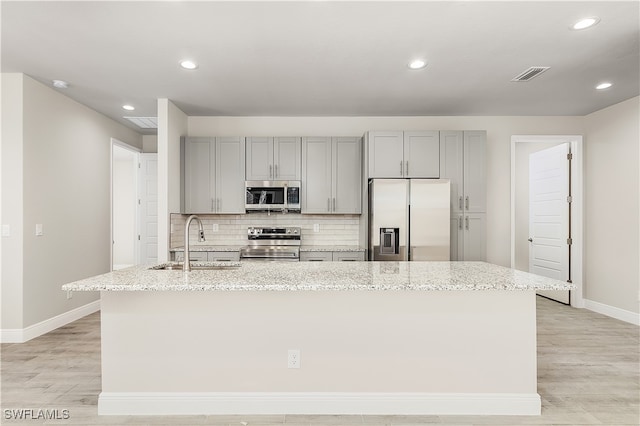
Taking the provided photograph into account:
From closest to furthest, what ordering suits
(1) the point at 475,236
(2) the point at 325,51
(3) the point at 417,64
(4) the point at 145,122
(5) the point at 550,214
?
(2) the point at 325,51, (3) the point at 417,64, (1) the point at 475,236, (4) the point at 145,122, (5) the point at 550,214

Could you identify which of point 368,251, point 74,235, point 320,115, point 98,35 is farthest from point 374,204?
point 74,235

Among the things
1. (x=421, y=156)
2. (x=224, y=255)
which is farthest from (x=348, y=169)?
(x=224, y=255)

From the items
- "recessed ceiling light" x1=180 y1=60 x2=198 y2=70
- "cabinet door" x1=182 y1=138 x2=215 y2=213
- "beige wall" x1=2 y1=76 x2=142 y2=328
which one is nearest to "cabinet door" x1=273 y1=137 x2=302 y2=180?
"cabinet door" x1=182 y1=138 x2=215 y2=213

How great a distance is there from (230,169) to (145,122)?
1645 mm

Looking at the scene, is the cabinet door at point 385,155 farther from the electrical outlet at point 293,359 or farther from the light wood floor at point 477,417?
the electrical outlet at point 293,359

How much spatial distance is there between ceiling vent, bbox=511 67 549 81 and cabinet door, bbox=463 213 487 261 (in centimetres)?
165

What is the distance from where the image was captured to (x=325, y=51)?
2.91 metres

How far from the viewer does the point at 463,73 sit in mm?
3391

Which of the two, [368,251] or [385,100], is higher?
[385,100]

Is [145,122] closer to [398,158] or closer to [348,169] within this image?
[348,169]

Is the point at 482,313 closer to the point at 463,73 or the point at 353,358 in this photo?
the point at 353,358

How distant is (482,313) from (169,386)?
81.1 inches

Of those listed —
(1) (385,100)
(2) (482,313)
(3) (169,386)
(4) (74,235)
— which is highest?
(1) (385,100)

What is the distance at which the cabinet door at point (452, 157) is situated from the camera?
4.39m
